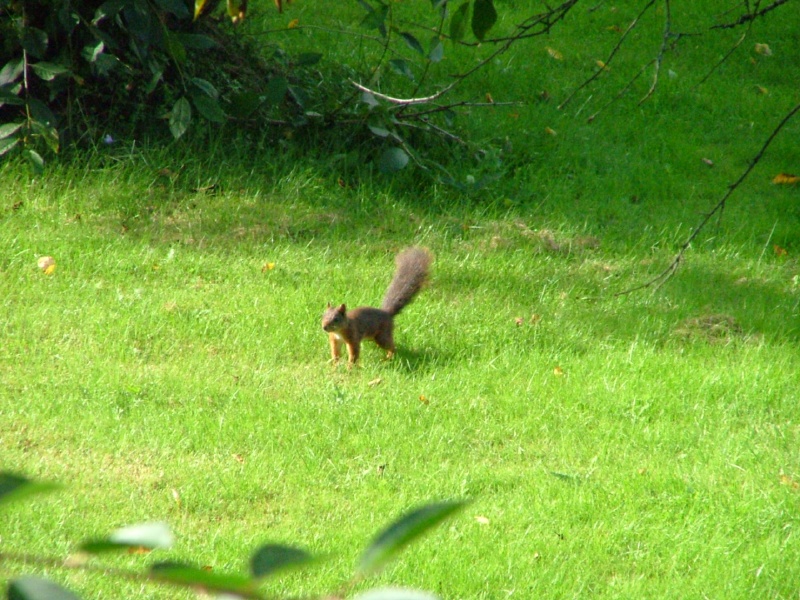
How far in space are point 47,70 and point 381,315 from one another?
245 centimetres

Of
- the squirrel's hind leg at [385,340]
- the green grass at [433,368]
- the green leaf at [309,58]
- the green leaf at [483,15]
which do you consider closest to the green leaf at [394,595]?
the green grass at [433,368]

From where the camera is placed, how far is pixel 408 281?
16.0 ft

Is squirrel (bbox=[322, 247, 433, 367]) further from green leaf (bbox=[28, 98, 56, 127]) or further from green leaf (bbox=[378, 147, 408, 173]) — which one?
green leaf (bbox=[28, 98, 56, 127])

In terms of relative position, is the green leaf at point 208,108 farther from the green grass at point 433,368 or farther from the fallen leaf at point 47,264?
the fallen leaf at point 47,264

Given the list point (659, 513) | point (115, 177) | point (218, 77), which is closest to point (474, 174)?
point (218, 77)

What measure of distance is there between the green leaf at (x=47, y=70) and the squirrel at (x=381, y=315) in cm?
217

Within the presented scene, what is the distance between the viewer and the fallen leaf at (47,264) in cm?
515

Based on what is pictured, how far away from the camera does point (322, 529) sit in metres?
3.43

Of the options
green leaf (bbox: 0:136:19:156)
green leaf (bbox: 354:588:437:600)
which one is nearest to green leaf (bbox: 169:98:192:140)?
green leaf (bbox: 0:136:19:156)

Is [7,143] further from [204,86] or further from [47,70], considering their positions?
[204,86]

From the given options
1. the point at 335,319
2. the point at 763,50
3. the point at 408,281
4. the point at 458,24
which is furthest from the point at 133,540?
the point at 763,50

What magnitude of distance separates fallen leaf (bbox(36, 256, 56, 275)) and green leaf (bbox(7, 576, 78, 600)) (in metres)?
4.83

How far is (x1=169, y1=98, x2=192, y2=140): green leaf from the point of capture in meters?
5.52

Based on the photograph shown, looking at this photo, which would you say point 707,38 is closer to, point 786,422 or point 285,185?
point 285,185
